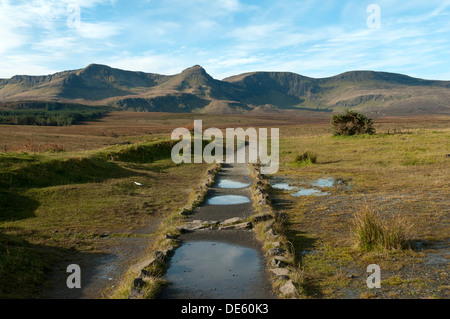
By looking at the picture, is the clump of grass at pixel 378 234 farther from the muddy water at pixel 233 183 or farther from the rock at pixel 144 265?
the muddy water at pixel 233 183

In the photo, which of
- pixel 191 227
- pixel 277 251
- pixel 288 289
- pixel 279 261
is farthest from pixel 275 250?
pixel 191 227

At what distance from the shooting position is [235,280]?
25.5 ft

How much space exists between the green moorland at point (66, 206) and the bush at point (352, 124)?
28091 millimetres

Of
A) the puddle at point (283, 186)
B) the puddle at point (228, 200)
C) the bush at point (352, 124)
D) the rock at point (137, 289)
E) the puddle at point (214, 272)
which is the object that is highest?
the bush at point (352, 124)

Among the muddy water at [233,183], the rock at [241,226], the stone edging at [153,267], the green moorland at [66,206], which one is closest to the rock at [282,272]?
the stone edging at [153,267]

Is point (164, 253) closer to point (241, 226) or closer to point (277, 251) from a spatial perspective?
point (277, 251)

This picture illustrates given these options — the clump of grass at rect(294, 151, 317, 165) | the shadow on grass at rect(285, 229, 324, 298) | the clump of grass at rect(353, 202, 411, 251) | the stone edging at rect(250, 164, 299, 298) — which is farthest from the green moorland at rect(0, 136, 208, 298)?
the clump of grass at rect(294, 151, 317, 165)

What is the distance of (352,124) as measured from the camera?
46.3 meters

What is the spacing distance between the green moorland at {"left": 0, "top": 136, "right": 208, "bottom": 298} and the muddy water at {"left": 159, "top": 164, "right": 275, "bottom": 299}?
6.88 ft

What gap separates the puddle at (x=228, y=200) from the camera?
1557 centimetres
